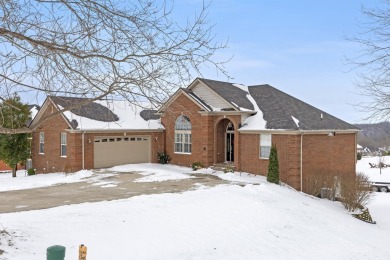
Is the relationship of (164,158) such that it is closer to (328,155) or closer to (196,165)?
(196,165)

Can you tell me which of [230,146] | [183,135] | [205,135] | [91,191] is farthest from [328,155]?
[91,191]

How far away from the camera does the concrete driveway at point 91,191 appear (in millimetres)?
14575

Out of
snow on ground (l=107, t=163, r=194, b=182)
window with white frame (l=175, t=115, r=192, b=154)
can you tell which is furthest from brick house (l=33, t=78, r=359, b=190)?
snow on ground (l=107, t=163, r=194, b=182)

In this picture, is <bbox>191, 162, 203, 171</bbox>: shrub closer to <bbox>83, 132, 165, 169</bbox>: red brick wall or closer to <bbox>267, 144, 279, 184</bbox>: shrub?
<bbox>83, 132, 165, 169</bbox>: red brick wall

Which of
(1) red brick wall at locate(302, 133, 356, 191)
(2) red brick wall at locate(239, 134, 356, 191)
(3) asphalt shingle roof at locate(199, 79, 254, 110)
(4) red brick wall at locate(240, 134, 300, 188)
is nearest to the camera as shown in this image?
(4) red brick wall at locate(240, 134, 300, 188)

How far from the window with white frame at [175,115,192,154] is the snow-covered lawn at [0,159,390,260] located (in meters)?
9.63

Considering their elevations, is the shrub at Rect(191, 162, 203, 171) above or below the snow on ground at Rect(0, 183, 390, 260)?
above

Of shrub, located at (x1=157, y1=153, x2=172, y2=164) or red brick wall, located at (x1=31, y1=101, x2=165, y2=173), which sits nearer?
red brick wall, located at (x1=31, y1=101, x2=165, y2=173)

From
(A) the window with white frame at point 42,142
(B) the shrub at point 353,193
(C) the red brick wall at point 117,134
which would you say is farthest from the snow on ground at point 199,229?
(A) the window with white frame at point 42,142

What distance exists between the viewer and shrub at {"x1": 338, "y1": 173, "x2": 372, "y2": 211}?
18.9 meters

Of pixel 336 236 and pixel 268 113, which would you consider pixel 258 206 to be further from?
pixel 268 113

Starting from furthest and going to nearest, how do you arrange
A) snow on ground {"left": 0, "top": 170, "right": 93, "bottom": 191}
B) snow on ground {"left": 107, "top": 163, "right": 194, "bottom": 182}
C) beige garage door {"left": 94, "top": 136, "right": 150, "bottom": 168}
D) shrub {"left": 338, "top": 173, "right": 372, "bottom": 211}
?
beige garage door {"left": 94, "top": 136, "right": 150, "bottom": 168}
snow on ground {"left": 107, "top": 163, "right": 194, "bottom": 182}
snow on ground {"left": 0, "top": 170, "right": 93, "bottom": 191}
shrub {"left": 338, "top": 173, "right": 372, "bottom": 211}

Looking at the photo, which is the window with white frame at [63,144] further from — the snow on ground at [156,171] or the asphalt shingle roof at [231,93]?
the asphalt shingle roof at [231,93]

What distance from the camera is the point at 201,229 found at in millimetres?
11492
